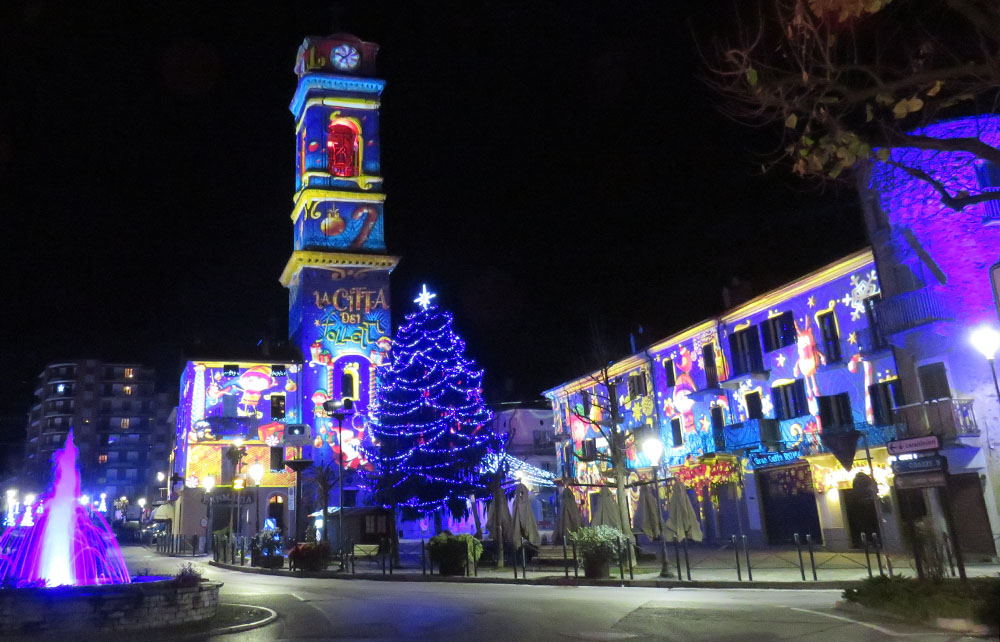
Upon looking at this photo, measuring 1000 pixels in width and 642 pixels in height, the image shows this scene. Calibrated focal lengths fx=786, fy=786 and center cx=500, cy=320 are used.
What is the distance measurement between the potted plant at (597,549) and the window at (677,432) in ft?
54.7

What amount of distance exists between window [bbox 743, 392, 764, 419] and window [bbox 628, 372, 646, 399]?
8552mm

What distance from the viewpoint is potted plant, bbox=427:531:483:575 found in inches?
969

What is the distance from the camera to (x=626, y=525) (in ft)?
79.7

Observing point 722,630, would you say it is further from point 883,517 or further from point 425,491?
point 425,491

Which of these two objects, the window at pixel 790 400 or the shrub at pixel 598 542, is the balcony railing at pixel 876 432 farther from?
the shrub at pixel 598 542

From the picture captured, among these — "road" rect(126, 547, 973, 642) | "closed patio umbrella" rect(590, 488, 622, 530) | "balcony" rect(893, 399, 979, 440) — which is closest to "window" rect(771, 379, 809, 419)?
"balcony" rect(893, 399, 979, 440)

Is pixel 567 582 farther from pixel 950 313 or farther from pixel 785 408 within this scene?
pixel 950 313

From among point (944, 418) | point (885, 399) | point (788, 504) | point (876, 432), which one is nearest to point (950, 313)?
point (944, 418)

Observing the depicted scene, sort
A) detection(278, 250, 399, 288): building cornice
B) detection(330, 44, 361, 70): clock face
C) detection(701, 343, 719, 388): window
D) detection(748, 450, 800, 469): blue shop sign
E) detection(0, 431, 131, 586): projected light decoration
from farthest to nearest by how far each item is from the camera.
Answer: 1. detection(330, 44, 361, 70): clock face
2. detection(278, 250, 399, 288): building cornice
3. detection(701, 343, 719, 388): window
4. detection(748, 450, 800, 469): blue shop sign
5. detection(0, 431, 131, 586): projected light decoration

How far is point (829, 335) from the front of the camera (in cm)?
2870

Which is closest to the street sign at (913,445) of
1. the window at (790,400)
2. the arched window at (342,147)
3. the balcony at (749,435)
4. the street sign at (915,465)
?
the street sign at (915,465)

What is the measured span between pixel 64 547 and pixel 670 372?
94.0 feet

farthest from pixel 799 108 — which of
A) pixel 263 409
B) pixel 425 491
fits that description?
pixel 263 409

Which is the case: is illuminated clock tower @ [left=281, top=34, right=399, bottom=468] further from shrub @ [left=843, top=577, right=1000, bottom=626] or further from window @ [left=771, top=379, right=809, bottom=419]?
shrub @ [left=843, top=577, right=1000, bottom=626]
